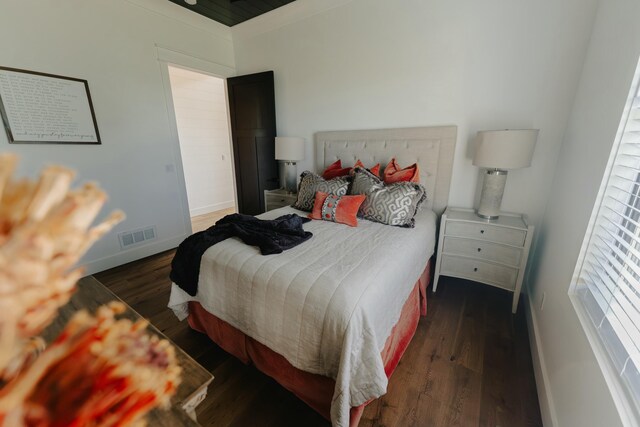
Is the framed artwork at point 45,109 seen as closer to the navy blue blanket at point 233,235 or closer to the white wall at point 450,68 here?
the navy blue blanket at point 233,235

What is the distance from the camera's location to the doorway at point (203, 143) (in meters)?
4.39

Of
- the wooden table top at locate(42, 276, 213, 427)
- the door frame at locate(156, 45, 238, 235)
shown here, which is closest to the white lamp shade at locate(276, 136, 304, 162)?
the door frame at locate(156, 45, 238, 235)

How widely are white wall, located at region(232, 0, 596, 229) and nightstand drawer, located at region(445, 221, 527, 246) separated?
41 centimetres

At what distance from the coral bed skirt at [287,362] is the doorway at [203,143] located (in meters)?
2.73

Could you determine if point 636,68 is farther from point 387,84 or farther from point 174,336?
point 174,336

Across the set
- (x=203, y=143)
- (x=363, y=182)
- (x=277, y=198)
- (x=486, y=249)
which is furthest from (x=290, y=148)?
(x=203, y=143)

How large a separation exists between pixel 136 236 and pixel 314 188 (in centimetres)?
213

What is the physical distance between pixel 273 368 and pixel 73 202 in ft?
4.82

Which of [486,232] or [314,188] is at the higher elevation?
[314,188]

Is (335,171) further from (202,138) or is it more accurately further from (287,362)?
(202,138)

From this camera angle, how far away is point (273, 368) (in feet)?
4.71

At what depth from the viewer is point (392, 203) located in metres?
2.10

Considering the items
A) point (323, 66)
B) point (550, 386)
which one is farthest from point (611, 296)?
point (323, 66)

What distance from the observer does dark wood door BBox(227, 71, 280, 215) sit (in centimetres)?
334
